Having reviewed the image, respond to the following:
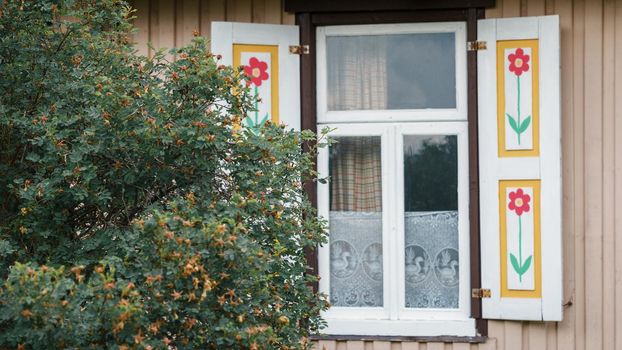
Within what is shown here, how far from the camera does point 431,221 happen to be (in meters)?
7.02

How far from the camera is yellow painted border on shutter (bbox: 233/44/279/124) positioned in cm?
698

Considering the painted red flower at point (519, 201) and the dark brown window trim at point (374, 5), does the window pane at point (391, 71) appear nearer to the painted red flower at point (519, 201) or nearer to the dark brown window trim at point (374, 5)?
the dark brown window trim at point (374, 5)

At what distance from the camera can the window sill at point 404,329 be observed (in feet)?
22.5

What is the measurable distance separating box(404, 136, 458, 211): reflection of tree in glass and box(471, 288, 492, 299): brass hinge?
0.53 m

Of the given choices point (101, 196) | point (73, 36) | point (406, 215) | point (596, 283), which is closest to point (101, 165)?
point (101, 196)

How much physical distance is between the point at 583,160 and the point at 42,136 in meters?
3.73

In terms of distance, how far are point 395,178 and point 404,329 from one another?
3.02 feet

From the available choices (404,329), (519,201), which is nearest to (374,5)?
(519,201)

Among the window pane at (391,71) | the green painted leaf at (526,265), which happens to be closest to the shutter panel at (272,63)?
the window pane at (391,71)

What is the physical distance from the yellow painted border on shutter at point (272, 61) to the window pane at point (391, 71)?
13.4 inches

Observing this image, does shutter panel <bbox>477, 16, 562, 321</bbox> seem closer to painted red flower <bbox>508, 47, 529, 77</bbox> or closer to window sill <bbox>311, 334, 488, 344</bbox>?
painted red flower <bbox>508, 47, 529, 77</bbox>

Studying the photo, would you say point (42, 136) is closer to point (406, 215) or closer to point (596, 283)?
point (406, 215)

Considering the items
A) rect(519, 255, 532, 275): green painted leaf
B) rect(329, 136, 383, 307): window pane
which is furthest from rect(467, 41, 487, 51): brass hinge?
rect(519, 255, 532, 275): green painted leaf

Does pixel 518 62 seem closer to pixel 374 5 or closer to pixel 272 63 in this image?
pixel 374 5
